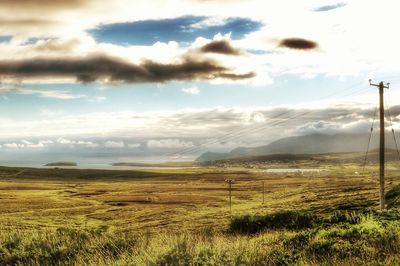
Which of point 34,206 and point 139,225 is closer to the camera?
point 139,225

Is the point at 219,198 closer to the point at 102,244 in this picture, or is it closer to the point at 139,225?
the point at 139,225

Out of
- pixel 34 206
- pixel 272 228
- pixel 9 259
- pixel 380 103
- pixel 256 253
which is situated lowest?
pixel 34 206

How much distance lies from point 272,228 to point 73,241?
1005 inches

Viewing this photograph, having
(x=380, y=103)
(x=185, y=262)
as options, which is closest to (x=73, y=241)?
(x=185, y=262)

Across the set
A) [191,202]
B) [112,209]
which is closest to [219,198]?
[191,202]

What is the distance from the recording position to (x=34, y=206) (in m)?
111

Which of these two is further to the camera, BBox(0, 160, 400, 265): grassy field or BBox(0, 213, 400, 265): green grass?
BBox(0, 160, 400, 265): grassy field

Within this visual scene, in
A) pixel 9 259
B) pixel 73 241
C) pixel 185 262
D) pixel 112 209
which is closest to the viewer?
pixel 185 262

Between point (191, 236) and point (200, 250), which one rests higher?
point (200, 250)

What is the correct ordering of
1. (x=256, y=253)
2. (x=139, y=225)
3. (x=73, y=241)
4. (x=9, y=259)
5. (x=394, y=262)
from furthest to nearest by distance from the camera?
(x=139, y=225) < (x=73, y=241) < (x=9, y=259) < (x=256, y=253) < (x=394, y=262)

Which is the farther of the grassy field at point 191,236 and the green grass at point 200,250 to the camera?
the grassy field at point 191,236

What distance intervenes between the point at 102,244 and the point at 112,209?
288 ft

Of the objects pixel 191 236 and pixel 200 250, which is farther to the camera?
pixel 191 236

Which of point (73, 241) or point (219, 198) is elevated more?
point (73, 241)
